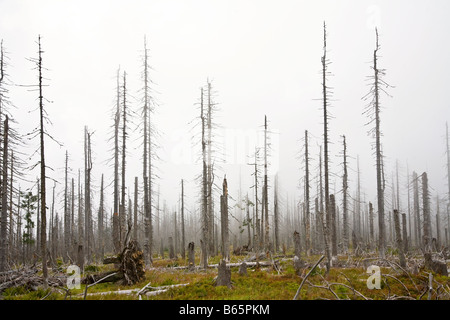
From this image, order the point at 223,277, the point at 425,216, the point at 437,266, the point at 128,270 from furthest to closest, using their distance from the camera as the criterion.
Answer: the point at 425,216 < the point at 437,266 < the point at 128,270 < the point at 223,277

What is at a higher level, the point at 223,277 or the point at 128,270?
the point at 223,277

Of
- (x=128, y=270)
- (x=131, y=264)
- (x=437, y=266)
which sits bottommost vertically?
(x=437, y=266)

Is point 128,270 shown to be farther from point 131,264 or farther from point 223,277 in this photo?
point 223,277

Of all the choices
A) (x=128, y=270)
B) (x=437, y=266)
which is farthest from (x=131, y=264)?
(x=437, y=266)

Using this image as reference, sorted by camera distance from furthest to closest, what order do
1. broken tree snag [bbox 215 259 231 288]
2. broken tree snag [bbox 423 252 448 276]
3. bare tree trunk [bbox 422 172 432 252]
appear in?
1. bare tree trunk [bbox 422 172 432 252]
2. broken tree snag [bbox 423 252 448 276]
3. broken tree snag [bbox 215 259 231 288]

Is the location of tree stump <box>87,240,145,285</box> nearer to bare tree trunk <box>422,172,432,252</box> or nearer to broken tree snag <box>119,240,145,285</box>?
broken tree snag <box>119,240,145,285</box>

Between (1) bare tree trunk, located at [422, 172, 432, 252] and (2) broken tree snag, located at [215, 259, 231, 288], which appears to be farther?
(1) bare tree trunk, located at [422, 172, 432, 252]

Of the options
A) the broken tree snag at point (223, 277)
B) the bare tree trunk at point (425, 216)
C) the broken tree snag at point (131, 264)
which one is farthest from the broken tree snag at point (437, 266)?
the broken tree snag at point (131, 264)

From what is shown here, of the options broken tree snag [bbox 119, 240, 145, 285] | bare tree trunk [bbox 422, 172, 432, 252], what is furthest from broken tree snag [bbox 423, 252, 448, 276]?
broken tree snag [bbox 119, 240, 145, 285]

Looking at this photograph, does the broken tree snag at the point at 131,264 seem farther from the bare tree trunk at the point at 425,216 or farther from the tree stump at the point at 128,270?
the bare tree trunk at the point at 425,216
